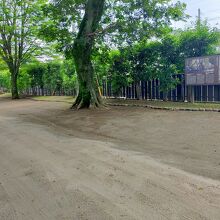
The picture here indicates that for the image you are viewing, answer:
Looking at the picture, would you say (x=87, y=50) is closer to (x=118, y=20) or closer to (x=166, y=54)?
(x=118, y=20)

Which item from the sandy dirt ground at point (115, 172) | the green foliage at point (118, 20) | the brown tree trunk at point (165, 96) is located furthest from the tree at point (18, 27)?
the sandy dirt ground at point (115, 172)

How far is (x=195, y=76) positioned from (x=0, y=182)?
9.99 meters

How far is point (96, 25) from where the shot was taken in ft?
45.0

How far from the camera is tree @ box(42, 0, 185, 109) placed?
42.1 feet

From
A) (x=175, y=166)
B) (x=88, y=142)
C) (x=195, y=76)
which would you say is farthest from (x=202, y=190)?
(x=195, y=76)

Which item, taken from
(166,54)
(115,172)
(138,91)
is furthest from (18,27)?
(115,172)

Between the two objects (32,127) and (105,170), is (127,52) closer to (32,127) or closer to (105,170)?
(32,127)

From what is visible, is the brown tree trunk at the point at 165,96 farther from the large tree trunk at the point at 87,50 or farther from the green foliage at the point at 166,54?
the large tree trunk at the point at 87,50

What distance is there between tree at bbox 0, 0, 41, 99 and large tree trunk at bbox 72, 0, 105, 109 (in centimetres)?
1347

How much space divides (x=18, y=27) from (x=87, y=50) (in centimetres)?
1453

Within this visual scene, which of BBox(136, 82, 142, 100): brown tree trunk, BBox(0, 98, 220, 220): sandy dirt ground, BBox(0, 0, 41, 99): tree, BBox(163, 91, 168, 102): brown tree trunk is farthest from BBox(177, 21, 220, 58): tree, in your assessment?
BBox(0, 0, 41, 99): tree

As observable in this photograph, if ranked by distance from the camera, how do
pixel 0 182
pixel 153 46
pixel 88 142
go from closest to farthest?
pixel 0 182
pixel 88 142
pixel 153 46

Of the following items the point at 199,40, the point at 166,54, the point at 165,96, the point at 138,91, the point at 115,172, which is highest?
the point at 199,40

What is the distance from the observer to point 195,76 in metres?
12.7
